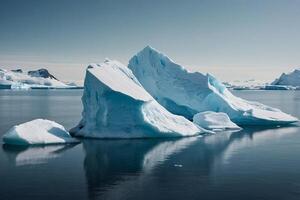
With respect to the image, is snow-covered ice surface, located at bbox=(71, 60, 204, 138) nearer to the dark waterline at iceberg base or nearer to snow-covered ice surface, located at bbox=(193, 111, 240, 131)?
the dark waterline at iceberg base

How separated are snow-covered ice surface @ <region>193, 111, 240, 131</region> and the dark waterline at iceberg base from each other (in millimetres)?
3931

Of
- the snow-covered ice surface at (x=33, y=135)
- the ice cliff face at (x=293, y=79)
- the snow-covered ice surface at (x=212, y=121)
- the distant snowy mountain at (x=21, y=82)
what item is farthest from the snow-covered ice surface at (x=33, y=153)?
the ice cliff face at (x=293, y=79)

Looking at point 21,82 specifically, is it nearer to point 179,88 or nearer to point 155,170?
point 179,88

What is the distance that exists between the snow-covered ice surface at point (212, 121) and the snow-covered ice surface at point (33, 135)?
9.88 m

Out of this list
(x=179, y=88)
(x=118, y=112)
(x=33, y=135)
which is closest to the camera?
(x=33, y=135)

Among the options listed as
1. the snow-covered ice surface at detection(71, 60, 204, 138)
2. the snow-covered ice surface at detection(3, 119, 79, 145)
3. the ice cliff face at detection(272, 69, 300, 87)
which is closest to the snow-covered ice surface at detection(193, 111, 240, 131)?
the snow-covered ice surface at detection(71, 60, 204, 138)

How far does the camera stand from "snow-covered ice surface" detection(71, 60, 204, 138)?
2319 cm

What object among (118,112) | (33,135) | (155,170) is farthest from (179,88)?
(155,170)

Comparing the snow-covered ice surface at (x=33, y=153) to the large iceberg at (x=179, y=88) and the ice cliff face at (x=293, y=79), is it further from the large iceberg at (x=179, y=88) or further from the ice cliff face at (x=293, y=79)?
the ice cliff face at (x=293, y=79)

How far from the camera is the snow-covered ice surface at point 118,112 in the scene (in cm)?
2319

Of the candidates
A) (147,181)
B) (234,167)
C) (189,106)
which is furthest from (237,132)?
(147,181)

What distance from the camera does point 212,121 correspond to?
28625mm

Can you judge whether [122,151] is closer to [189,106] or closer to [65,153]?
[65,153]

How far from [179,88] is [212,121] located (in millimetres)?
6003
